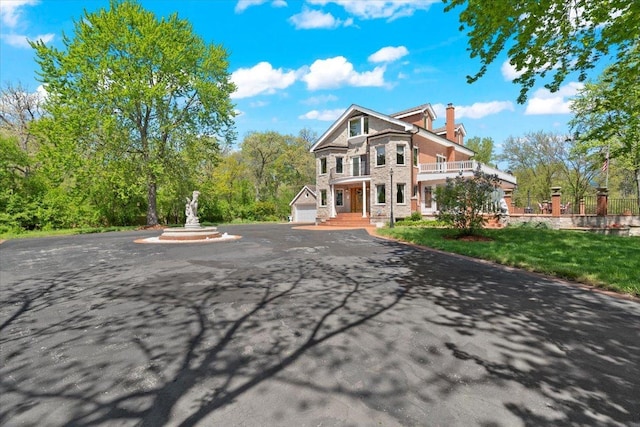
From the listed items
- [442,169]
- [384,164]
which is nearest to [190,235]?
[384,164]

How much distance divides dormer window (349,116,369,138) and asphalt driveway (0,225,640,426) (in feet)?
74.8

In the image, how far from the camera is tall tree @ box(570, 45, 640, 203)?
9.23m

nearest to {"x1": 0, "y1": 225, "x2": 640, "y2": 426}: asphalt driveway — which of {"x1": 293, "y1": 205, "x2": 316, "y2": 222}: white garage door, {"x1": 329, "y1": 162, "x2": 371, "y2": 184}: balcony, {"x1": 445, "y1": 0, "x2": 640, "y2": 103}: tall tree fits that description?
{"x1": 445, "y1": 0, "x2": 640, "y2": 103}: tall tree

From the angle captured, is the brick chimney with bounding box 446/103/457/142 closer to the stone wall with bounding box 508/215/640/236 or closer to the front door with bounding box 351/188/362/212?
the front door with bounding box 351/188/362/212

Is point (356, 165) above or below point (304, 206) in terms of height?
above

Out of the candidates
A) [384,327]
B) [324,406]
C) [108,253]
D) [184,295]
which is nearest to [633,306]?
[384,327]

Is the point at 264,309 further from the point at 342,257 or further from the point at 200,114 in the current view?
the point at 200,114

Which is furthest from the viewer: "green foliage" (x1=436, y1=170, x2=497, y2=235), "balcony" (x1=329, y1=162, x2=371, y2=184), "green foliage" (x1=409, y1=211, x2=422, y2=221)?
"balcony" (x1=329, y1=162, x2=371, y2=184)

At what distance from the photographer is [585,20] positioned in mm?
7992

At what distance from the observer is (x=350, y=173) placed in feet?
92.7

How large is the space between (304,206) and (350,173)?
1269 centimetres

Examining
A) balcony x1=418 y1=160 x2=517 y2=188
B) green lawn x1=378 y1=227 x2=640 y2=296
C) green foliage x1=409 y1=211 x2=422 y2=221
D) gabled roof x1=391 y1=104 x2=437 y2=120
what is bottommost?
green lawn x1=378 y1=227 x2=640 y2=296

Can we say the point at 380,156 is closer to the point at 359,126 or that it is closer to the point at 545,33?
the point at 359,126

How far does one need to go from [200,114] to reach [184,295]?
26.3m
